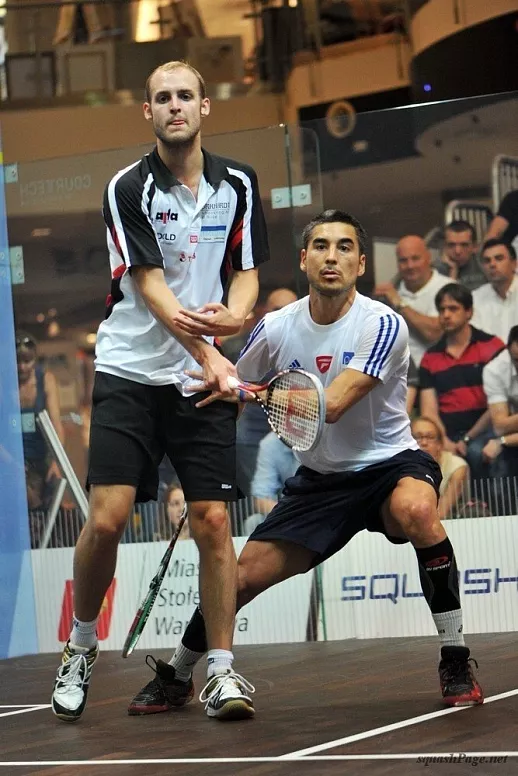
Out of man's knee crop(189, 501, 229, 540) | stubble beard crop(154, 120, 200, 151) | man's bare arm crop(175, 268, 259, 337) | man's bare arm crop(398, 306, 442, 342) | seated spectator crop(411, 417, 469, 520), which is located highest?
stubble beard crop(154, 120, 200, 151)

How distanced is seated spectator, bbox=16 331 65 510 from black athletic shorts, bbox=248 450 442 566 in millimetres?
3103

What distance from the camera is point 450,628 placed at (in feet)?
13.7

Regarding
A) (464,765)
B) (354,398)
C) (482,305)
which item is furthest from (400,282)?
(464,765)

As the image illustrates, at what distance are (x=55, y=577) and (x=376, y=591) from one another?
1612 millimetres

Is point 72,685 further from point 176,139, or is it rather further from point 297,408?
point 176,139

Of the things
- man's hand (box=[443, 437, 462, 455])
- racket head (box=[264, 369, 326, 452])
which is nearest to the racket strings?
racket head (box=[264, 369, 326, 452])

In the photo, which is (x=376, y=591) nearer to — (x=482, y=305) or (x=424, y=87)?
(x=482, y=305)

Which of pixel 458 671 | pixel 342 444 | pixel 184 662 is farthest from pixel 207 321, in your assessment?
pixel 458 671

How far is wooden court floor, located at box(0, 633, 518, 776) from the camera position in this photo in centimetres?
323

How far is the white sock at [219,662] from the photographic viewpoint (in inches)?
161

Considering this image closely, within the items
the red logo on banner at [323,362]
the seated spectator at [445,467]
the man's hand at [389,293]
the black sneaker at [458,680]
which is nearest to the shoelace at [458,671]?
the black sneaker at [458,680]

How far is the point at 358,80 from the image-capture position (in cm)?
1177

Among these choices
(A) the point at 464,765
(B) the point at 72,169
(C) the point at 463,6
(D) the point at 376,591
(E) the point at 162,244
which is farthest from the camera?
(C) the point at 463,6

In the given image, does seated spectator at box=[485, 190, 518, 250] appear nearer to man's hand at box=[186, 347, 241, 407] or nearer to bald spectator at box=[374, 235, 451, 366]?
bald spectator at box=[374, 235, 451, 366]
